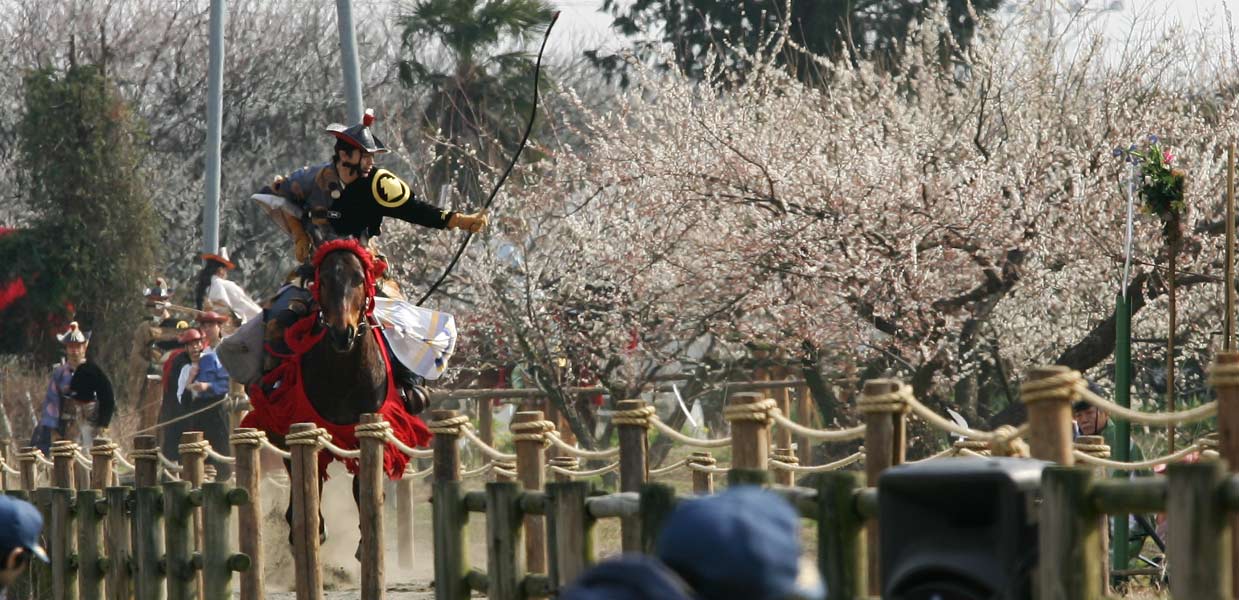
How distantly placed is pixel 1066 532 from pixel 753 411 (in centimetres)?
207

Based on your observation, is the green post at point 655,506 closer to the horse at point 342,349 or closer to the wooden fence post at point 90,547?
the horse at point 342,349

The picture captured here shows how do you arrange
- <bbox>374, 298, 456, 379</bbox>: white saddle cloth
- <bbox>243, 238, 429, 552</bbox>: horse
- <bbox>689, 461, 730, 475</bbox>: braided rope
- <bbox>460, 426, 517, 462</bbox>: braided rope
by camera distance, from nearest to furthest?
<bbox>460, 426, 517, 462</bbox>: braided rope
<bbox>689, 461, 730, 475</bbox>: braided rope
<bbox>243, 238, 429, 552</bbox>: horse
<bbox>374, 298, 456, 379</bbox>: white saddle cloth

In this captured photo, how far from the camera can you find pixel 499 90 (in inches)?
945

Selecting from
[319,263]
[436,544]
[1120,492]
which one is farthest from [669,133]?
[1120,492]

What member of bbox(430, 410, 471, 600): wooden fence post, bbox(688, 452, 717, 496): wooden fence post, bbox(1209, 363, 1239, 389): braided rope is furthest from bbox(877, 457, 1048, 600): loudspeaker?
bbox(688, 452, 717, 496): wooden fence post

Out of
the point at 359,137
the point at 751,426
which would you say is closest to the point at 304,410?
the point at 359,137

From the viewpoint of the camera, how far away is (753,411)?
19.4ft

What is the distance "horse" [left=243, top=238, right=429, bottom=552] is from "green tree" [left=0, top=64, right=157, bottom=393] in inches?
527

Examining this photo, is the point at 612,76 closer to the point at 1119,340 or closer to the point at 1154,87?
the point at 1154,87

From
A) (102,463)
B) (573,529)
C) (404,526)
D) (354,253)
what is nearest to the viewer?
(573,529)

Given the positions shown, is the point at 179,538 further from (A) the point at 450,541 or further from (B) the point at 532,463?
(A) the point at 450,541

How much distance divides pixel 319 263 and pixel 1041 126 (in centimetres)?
682

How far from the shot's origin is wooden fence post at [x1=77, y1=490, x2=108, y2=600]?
9109 mm

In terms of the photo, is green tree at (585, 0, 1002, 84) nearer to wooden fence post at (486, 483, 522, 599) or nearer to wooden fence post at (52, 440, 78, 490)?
wooden fence post at (52, 440, 78, 490)
